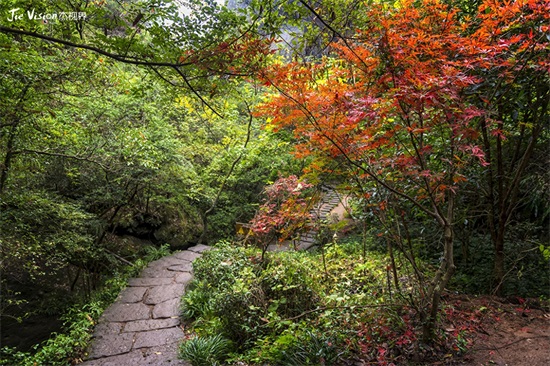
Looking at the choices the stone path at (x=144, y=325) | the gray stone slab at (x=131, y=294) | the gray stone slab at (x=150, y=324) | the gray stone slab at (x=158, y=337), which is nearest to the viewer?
the stone path at (x=144, y=325)

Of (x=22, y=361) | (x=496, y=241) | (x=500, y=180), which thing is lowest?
(x=22, y=361)

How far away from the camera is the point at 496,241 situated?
4023mm

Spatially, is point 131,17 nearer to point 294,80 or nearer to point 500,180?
point 294,80

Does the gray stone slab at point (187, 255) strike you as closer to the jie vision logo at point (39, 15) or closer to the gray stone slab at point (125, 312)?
the gray stone slab at point (125, 312)

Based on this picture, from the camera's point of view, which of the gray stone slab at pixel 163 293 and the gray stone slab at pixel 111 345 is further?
the gray stone slab at pixel 163 293

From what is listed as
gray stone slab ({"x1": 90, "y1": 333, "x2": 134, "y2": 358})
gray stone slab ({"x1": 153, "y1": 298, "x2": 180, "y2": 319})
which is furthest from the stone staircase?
gray stone slab ({"x1": 90, "y1": 333, "x2": 134, "y2": 358})

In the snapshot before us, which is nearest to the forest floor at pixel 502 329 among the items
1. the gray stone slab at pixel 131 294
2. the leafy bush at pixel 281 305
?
the leafy bush at pixel 281 305

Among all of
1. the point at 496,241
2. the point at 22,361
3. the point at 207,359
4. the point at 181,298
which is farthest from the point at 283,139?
the point at 22,361

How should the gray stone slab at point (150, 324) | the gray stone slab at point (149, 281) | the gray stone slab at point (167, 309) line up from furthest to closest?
the gray stone slab at point (149, 281)
the gray stone slab at point (167, 309)
the gray stone slab at point (150, 324)

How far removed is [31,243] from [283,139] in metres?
5.24

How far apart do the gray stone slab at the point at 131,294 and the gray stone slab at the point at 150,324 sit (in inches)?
29.6

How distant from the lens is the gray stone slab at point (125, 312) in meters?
4.42

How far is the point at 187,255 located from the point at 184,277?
1.66 meters

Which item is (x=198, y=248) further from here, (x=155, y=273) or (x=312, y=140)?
(x=312, y=140)
